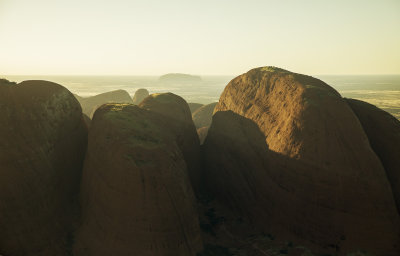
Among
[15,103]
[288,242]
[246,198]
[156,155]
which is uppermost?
[15,103]

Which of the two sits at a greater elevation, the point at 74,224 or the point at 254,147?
the point at 254,147

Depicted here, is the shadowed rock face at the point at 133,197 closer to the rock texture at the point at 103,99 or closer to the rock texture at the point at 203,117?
the rock texture at the point at 203,117

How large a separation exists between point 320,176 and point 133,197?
7.68 metres

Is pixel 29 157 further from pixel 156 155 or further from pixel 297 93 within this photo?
pixel 297 93

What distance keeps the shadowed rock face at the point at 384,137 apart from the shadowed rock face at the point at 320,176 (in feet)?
4.19

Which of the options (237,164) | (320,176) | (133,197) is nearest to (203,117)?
(237,164)

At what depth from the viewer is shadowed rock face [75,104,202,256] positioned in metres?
10.5

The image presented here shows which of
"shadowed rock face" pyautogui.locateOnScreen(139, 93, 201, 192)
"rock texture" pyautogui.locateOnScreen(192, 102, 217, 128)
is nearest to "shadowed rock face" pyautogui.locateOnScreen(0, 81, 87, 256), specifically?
"shadowed rock face" pyautogui.locateOnScreen(139, 93, 201, 192)

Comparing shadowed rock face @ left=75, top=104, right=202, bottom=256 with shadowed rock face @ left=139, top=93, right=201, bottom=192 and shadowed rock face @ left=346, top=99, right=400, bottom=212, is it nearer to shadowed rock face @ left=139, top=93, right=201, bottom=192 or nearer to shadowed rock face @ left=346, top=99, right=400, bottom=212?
shadowed rock face @ left=139, top=93, right=201, bottom=192

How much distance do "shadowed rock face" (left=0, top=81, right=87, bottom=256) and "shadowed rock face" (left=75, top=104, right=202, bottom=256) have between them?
816 millimetres

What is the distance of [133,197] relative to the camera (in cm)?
1062

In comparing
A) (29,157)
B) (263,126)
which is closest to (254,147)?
(263,126)

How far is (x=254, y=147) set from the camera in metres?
14.5

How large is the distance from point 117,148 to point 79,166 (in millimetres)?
2932
